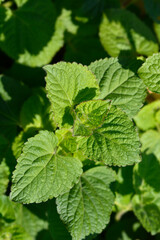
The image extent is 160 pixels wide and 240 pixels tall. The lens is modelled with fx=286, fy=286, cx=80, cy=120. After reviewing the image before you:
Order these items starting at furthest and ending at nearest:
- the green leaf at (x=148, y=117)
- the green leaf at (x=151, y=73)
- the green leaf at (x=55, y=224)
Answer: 1. the green leaf at (x=148, y=117)
2. the green leaf at (x=55, y=224)
3. the green leaf at (x=151, y=73)

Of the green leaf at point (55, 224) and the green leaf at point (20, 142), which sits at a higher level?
the green leaf at point (20, 142)

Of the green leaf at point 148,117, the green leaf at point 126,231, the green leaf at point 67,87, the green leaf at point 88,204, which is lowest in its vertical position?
the green leaf at point 126,231

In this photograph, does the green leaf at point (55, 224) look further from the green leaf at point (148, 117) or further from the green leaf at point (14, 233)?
the green leaf at point (148, 117)

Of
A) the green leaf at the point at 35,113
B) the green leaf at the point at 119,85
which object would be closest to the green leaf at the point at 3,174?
the green leaf at the point at 35,113

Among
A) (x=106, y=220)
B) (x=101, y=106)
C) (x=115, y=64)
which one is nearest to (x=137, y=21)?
(x=115, y=64)

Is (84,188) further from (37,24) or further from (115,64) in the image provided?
(37,24)

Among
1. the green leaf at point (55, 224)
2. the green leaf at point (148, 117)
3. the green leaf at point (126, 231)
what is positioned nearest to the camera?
the green leaf at point (55, 224)

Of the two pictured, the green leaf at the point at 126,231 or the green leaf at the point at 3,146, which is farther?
the green leaf at the point at 126,231
